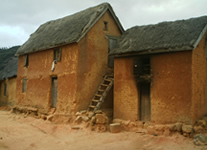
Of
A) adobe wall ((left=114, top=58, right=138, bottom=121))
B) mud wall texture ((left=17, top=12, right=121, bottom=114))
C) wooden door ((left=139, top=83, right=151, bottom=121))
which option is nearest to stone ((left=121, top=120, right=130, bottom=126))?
adobe wall ((left=114, top=58, right=138, bottom=121))

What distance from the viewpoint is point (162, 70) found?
10.7 m

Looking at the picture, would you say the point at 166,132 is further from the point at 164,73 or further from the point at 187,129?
the point at 164,73

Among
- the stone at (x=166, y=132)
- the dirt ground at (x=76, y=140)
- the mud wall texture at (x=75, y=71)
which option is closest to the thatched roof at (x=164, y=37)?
the mud wall texture at (x=75, y=71)

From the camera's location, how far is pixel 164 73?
34.7ft

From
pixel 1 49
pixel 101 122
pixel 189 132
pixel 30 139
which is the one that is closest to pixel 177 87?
pixel 189 132

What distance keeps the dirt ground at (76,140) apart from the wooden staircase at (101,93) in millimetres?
1688

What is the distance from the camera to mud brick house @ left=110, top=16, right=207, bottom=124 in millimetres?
9938

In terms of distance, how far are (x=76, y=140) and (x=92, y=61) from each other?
5.08m

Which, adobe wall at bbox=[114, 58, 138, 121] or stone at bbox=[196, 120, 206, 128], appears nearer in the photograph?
stone at bbox=[196, 120, 206, 128]

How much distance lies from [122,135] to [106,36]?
666cm

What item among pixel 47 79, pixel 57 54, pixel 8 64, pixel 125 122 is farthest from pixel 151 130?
pixel 8 64

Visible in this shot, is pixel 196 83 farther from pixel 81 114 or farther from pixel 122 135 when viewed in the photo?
pixel 81 114

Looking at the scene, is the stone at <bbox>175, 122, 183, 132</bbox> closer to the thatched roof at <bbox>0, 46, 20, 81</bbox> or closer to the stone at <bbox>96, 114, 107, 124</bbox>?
the stone at <bbox>96, 114, 107, 124</bbox>

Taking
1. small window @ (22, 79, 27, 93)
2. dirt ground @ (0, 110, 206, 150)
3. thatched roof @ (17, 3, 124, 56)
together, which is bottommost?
dirt ground @ (0, 110, 206, 150)
